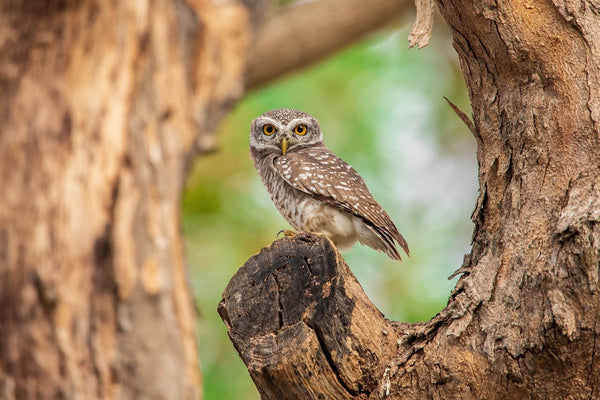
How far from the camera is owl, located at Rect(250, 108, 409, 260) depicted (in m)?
4.82

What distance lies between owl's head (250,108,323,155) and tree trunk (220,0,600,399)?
2.70 metres

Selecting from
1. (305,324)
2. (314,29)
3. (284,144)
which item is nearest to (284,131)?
(284,144)

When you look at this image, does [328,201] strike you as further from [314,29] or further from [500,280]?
[314,29]

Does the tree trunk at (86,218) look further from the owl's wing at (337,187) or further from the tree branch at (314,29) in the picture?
the tree branch at (314,29)

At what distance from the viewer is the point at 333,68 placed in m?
9.20

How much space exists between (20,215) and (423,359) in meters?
2.56

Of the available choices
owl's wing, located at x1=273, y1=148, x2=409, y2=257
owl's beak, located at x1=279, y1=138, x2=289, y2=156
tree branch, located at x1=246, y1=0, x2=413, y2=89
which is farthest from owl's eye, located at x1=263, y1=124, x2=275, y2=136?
tree branch, located at x1=246, y1=0, x2=413, y2=89

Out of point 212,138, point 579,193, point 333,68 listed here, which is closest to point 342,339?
point 579,193

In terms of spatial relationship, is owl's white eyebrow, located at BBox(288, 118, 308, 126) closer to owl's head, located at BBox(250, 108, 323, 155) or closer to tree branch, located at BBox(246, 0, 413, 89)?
owl's head, located at BBox(250, 108, 323, 155)

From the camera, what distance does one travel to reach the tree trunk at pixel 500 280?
8.98 ft

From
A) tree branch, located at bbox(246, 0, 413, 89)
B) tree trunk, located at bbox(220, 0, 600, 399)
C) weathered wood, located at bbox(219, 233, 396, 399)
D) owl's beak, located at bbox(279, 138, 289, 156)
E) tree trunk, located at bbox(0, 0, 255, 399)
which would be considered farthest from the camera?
tree branch, located at bbox(246, 0, 413, 89)

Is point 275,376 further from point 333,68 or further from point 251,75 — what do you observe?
point 333,68

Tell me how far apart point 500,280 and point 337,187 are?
2047 millimetres

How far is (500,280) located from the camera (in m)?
2.95
